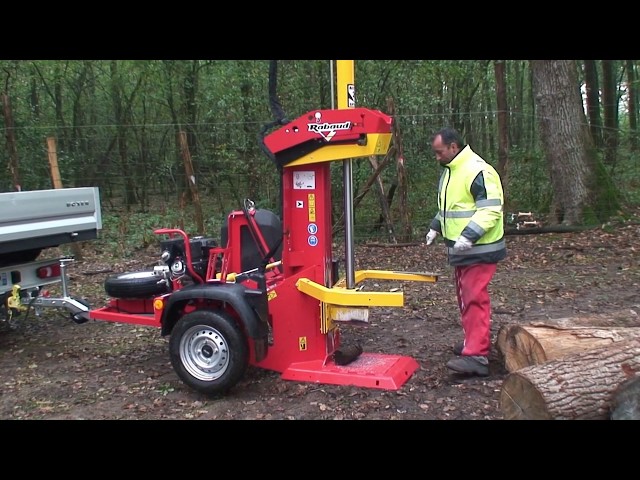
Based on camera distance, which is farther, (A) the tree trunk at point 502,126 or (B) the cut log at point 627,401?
(A) the tree trunk at point 502,126

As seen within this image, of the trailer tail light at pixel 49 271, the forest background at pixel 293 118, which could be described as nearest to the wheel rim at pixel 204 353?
the trailer tail light at pixel 49 271

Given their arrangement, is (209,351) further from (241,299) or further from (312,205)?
(312,205)

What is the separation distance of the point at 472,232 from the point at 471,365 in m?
1.02

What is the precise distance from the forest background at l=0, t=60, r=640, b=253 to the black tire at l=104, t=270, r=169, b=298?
3.08 metres

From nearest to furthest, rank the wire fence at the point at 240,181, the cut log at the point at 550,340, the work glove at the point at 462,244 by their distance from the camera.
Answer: the cut log at the point at 550,340
the work glove at the point at 462,244
the wire fence at the point at 240,181

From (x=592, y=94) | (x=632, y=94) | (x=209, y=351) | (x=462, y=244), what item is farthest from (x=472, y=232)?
(x=632, y=94)

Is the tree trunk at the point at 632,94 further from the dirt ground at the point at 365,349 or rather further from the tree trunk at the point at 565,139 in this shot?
the dirt ground at the point at 365,349

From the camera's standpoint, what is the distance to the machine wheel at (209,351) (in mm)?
4500

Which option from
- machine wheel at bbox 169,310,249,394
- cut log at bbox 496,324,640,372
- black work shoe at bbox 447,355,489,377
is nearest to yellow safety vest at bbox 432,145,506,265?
cut log at bbox 496,324,640,372

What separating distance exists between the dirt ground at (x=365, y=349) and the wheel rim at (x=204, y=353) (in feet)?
0.70

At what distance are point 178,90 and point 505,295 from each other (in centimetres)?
1298

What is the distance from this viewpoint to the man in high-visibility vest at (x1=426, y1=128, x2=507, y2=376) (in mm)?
4625

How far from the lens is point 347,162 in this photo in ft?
15.8

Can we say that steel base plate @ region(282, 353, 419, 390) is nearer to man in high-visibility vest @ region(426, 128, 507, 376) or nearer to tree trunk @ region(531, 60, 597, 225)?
man in high-visibility vest @ region(426, 128, 507, 376)
